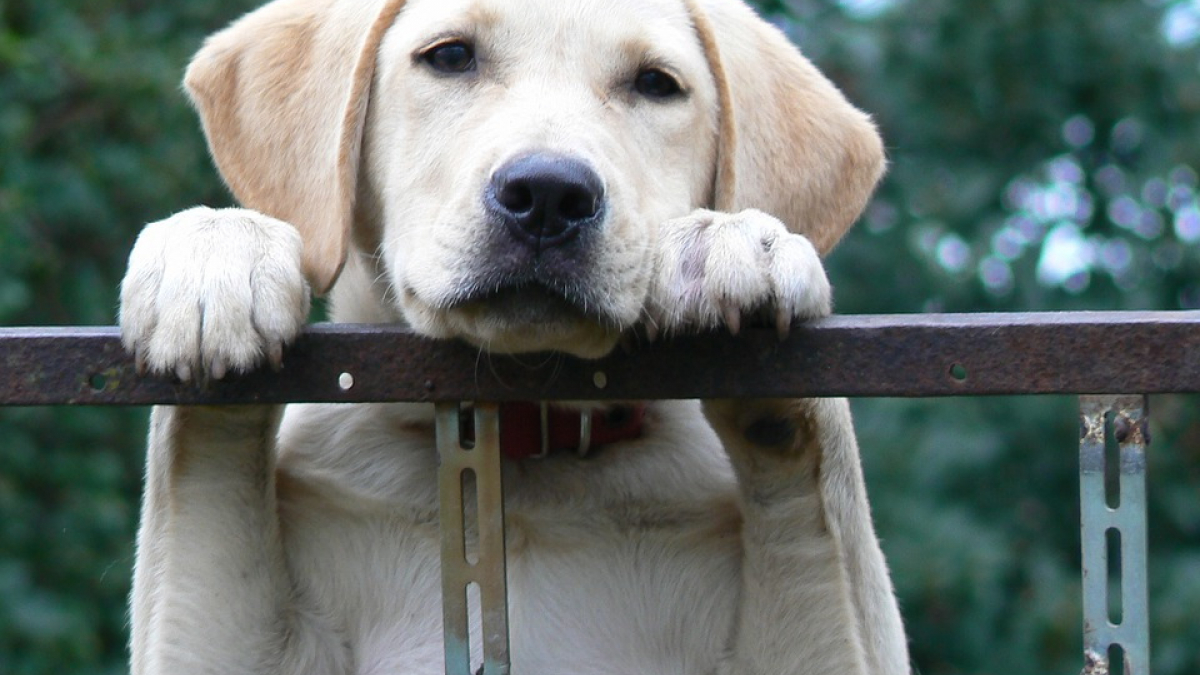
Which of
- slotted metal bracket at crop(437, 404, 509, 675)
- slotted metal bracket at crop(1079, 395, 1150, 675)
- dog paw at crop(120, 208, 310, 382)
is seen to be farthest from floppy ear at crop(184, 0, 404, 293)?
slotted metal bracket at crop(1079, 395, 1150, 675)

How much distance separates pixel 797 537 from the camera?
3.01m

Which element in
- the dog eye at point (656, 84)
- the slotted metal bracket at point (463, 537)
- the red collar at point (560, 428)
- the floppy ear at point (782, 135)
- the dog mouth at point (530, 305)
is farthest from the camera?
the floppy ear at point (782, 135)

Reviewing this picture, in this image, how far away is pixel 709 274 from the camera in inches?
101

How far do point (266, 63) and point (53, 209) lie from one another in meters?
4.03

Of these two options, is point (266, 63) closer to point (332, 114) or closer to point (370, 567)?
point (332, 114)

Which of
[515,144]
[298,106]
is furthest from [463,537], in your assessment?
[298,106]

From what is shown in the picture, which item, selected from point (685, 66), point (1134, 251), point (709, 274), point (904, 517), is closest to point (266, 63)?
point (685, 66)

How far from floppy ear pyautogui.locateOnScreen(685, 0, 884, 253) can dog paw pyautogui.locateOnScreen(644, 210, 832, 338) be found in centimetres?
68

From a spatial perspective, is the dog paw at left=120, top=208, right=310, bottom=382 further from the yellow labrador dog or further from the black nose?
the black nose

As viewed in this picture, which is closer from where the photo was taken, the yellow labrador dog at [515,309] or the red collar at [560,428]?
the yellow labrador dog at [515,309]

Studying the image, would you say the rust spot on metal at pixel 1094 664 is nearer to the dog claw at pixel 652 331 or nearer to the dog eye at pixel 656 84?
the dog claw at pixel 652 331

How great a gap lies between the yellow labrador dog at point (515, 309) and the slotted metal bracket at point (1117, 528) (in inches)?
21.9

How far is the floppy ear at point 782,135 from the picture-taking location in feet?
11.4

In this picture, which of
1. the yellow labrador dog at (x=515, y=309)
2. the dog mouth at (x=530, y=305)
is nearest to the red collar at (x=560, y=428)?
the yellow labrador dog at (x=515, y=309)
